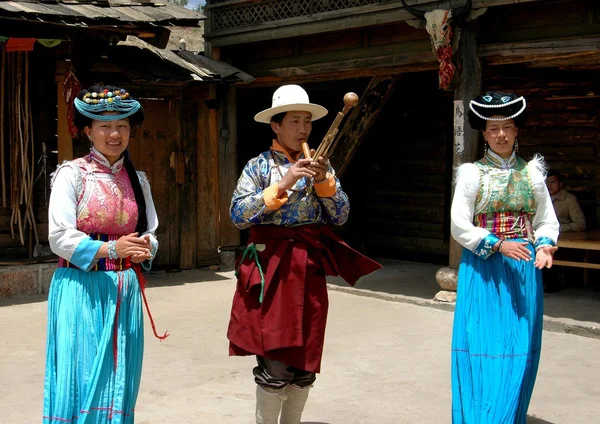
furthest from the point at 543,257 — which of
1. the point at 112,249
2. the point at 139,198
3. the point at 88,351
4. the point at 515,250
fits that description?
the point at 88,351

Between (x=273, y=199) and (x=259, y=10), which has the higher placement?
(x=259, y=10)

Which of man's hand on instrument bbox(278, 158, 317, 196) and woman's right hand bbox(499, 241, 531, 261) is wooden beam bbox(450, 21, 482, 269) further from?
man's hand on instrument bbox(278, 158, 317, 196)

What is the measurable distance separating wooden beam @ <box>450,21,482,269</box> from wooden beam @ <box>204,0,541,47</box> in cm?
36

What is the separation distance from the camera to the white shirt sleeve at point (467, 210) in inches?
164

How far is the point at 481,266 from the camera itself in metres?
4.26

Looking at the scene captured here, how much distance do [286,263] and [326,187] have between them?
410 mm

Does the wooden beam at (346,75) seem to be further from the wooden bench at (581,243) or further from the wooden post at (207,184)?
the wooden bench at (581,243)

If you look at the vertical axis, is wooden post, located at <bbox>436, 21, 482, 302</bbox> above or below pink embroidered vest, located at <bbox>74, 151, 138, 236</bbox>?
above

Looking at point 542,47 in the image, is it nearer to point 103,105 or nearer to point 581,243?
point 581,243

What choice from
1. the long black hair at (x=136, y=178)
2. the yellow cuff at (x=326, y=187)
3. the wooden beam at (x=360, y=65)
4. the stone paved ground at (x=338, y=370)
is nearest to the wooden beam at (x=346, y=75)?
the wooden beam at (x=360, y=65)

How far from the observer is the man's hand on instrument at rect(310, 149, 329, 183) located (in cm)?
372

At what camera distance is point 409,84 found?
1121 cm

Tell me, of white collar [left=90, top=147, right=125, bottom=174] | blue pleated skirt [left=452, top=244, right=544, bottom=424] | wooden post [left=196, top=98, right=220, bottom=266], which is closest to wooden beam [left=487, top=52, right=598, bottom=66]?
blue pleated skirt [left=452, top=244, right=544, bottom=424]

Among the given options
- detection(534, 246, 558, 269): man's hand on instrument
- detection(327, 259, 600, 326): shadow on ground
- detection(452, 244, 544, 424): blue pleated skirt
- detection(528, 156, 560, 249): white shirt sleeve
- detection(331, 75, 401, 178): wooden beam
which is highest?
detection(331, 75, 401, 178): wooden beam
